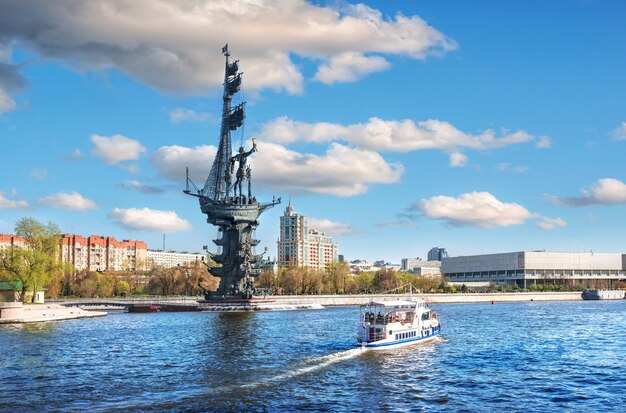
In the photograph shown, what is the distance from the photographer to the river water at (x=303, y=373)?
4044 cm

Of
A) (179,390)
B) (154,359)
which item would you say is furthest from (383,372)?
(154,359)

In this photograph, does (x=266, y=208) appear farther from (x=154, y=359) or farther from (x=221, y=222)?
(x=154, y=359)

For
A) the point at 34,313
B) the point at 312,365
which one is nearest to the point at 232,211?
the point at 34,313

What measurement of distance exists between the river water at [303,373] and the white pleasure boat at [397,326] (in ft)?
5.25

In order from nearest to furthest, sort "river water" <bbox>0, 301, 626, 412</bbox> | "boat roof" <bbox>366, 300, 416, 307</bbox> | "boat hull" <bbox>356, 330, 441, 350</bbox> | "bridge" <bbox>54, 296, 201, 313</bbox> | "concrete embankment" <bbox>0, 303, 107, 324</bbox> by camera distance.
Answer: "river water" <bbox>0, 301, 626, 412</bbox>, "boat hull" <bbox>356, 330, 441, 350</bbox>, "boat roof" <bbox>366, 300, 416, 307</bbox>, "concrete embankment" <bbox>0, 303, 107, 324</bbox>, "bridge" <bbox>54, 296, 201, 313</bbox>

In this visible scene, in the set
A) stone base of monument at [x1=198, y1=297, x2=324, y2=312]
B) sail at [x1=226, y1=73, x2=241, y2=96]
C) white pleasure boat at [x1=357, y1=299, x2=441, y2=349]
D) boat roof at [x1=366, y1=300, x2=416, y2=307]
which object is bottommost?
stone base of monument at [x1=198, y1=297, x2=324, y2=312]

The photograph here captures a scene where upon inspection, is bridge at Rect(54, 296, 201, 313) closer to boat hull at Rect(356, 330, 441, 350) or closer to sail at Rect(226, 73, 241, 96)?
sail at Rect(226, 73, 241, 96)

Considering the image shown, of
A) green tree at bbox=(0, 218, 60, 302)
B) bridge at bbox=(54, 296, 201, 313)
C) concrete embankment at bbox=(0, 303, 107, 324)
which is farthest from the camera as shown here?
bridge at bbox=(54, 296, 201, 313)

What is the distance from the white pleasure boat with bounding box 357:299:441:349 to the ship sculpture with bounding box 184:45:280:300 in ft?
307

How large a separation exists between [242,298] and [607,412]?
5175 inches

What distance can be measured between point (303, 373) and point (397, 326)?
69.6ft

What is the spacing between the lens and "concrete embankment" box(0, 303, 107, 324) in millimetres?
102500

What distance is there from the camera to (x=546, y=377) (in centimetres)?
5147

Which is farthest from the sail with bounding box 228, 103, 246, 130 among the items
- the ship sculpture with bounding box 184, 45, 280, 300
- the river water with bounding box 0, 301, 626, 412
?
the river water with bounding box 0, 301, 626, 412
